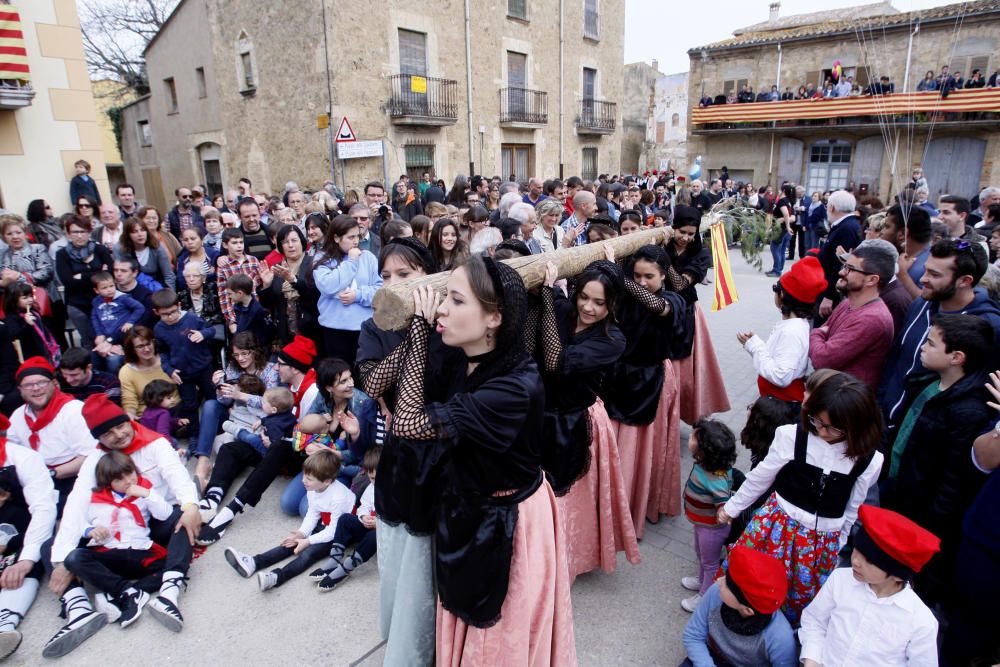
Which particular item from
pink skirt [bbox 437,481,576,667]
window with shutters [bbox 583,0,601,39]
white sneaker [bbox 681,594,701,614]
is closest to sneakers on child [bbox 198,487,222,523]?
pink skirt [bbox 437,481,576,667]

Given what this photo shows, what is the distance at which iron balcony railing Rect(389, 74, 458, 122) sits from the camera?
14977 mm

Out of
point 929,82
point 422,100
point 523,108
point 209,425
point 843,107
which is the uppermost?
point 929,82

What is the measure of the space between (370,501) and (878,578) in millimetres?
2675

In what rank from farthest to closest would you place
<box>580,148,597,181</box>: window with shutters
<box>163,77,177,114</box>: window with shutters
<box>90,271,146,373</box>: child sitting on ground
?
<box>580,148,597,181</box>: window with shutters → <box>163,77,177,114</box>: window with shutters → <box>90,271,146,373</box>: child sitting on ground

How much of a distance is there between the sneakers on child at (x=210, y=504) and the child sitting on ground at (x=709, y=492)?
308 centimetres

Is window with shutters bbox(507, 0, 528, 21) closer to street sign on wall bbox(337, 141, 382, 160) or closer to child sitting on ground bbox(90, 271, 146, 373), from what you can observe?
street sign on wall bbox(337, 141, 382, 160)

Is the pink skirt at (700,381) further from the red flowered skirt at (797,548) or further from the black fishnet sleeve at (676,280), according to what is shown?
the red flowered skirt at (797,548)

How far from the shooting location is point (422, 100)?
1555cm

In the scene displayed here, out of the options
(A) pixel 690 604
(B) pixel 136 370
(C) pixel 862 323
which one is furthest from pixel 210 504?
(C) pixel 862 323

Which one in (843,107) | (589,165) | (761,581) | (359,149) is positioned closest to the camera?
(761,581)

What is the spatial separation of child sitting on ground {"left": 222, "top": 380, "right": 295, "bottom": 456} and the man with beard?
3622 millimetres

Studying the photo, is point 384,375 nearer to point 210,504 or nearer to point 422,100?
point 210,504

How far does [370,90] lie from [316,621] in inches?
549

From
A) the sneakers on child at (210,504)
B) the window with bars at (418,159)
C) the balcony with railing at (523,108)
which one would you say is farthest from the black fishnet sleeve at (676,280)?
the balcony with railing at (523,108)
